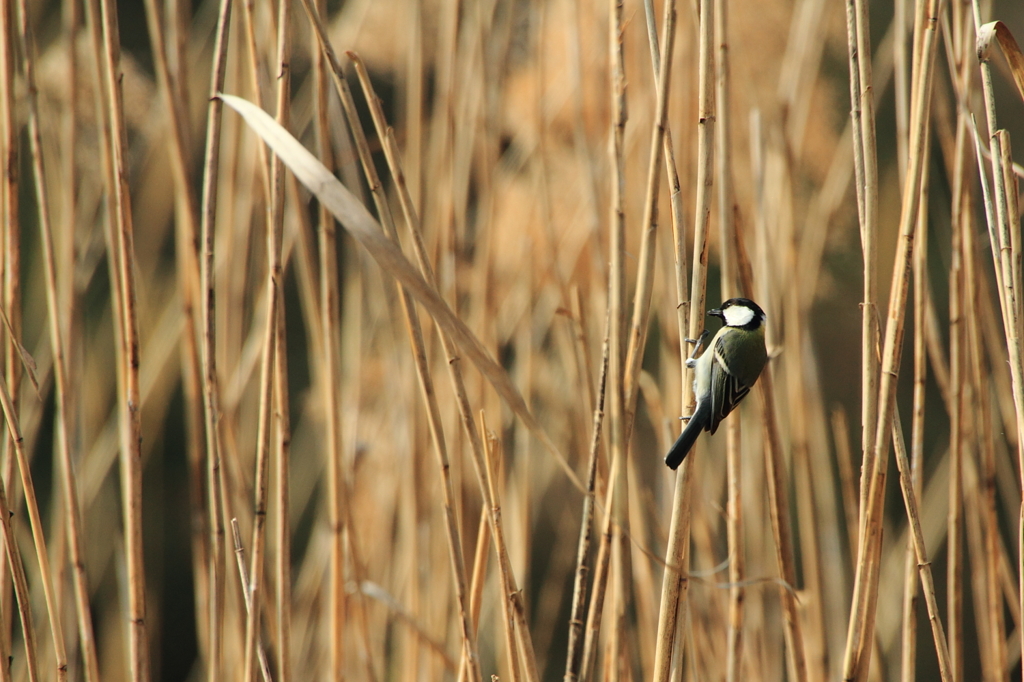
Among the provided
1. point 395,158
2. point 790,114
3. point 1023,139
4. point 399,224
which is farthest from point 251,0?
point 1023,139

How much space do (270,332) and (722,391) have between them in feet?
1.40

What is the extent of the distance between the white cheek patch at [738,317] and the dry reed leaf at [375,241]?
521mm

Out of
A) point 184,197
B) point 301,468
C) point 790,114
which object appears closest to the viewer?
point 184,197

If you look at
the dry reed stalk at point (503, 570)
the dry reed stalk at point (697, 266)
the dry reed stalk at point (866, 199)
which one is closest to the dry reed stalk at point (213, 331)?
the dry reed stalk at point (503, 570)

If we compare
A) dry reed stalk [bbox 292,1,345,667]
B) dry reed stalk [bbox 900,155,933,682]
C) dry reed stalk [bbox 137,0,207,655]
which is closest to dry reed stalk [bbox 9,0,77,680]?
dry reed stalk [bbox 137,0,207,655]

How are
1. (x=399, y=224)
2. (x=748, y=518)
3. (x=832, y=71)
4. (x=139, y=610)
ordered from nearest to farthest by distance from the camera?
(x=139, y=610), (x=748, y=518), (x=399, y=224), (x=832, y=71)

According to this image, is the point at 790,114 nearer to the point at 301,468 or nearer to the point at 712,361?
the point at 712,361

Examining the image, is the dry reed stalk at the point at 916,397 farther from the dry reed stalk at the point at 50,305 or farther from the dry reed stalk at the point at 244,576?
the dry reed stalk at the point at 50,305

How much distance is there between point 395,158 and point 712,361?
405mm

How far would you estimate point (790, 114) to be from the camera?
0.99 meters

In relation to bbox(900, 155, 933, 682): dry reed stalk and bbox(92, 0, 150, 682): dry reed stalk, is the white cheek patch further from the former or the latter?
bbox(92, 0, 150, 682): dry reed stalk

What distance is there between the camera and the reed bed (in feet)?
1.94

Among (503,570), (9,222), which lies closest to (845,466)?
(503,570)

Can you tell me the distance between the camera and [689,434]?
2.22 feet
